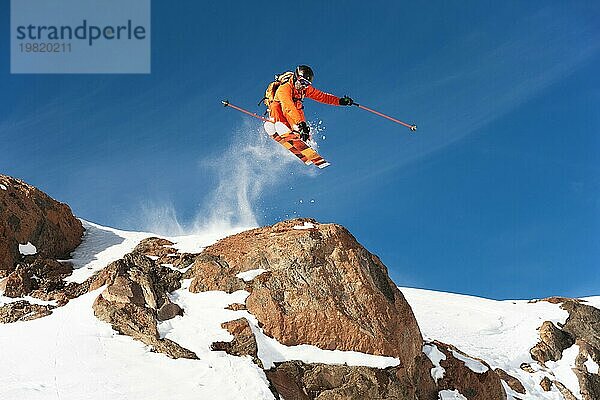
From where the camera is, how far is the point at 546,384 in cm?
2772

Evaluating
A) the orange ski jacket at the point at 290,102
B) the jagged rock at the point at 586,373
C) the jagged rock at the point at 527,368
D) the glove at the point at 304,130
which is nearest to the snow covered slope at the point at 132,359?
the glove at the point at 304,130

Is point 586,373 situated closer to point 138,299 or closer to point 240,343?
point 240,343

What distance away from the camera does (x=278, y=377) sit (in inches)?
592

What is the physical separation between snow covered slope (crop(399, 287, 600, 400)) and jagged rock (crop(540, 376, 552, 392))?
0.60ft

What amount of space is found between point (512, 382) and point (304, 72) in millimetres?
17799

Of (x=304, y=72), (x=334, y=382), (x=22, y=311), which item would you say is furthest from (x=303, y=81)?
(x=22, y=311)

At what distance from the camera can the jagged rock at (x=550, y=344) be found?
31.4m

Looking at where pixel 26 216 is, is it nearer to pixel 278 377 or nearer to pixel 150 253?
pixel 150 253

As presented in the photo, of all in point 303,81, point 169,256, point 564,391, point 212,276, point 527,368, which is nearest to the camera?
point 303,81

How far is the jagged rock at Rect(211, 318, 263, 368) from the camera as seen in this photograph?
1526 centimetres

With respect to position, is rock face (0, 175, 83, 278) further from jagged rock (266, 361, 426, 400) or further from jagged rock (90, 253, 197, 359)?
jagged rock (266, 361, 426, 400)

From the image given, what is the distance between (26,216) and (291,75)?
1974cm

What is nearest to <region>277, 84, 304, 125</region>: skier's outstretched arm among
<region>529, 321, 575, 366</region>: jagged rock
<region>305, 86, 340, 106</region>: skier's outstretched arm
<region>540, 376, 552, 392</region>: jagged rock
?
<region>305, 86, 340, 106</region>: skier's outstretched arm

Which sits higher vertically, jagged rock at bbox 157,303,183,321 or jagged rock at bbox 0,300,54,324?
jagged rock at bbox 0,300,54,324
